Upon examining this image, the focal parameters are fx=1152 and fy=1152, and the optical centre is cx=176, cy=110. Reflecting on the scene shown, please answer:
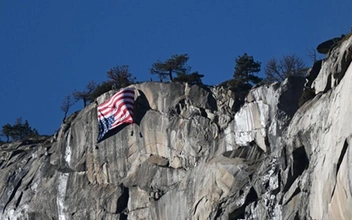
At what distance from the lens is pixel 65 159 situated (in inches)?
3140

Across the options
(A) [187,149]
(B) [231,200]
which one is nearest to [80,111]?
(A) [187,149]

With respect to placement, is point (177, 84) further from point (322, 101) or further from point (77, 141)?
point (322, 101)

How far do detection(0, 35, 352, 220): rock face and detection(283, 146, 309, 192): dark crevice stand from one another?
0.05m

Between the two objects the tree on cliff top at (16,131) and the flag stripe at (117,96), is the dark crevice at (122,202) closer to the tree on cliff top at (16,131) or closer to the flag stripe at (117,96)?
the flag stripe at (117,96)

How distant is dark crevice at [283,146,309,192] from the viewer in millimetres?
52719

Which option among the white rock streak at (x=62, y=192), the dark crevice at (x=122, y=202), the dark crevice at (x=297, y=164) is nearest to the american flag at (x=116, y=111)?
the white rock streak at (x=62, y=192)

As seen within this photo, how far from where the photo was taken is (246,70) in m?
81.2

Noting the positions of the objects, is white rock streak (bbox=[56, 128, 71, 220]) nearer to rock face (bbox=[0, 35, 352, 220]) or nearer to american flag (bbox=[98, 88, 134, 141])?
rock face (bbox=[0, 35, 352, 220])

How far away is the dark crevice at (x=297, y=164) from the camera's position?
52719 millimetres

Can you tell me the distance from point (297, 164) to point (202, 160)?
45.0 ft

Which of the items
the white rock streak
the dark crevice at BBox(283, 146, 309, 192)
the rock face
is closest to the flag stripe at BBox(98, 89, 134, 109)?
the rock face

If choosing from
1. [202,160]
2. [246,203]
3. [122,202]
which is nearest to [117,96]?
[122,202]

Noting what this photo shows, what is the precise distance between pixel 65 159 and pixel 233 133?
1845 cm

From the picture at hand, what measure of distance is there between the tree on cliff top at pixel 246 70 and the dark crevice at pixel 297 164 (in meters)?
25.3
